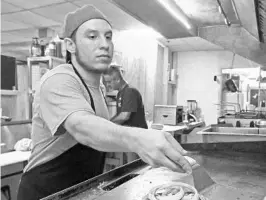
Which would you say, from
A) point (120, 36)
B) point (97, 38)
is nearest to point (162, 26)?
point (97, 38)

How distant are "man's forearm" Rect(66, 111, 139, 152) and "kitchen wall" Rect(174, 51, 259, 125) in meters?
5.76

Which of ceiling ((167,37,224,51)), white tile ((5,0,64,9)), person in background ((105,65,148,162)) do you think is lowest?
person in background ((105,65,148,162))

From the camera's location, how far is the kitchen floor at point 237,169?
1166mm

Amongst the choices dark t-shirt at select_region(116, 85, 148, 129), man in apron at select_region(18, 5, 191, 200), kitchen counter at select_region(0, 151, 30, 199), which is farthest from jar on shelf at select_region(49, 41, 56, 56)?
man in apron at select_region(18, 5, 191, 200)

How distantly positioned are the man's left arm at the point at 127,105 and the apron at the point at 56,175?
1.56 m

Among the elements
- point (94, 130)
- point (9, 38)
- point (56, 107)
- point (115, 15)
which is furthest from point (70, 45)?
point (9, 38)

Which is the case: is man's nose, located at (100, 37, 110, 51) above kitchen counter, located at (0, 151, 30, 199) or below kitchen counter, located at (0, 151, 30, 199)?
above

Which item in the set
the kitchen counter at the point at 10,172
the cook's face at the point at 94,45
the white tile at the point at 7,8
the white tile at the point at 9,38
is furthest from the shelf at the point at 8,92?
the white tile at the point at 9,38

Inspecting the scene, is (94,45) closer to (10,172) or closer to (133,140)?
(133,140)

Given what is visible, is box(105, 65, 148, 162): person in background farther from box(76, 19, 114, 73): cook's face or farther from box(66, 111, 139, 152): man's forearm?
box(66, 111, 139, 152): man's forearm

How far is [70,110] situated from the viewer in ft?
2.49

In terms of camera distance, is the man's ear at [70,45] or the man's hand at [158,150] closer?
the man's hand at [158,150]

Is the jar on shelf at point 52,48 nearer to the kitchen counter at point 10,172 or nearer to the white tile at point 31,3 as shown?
the white tile at point 31,3

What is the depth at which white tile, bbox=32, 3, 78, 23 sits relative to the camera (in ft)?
11.8
